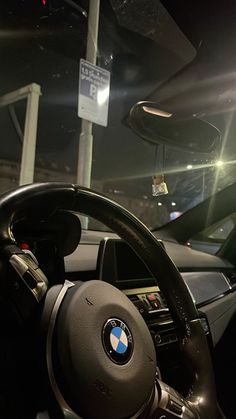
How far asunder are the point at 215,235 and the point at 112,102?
2.06m

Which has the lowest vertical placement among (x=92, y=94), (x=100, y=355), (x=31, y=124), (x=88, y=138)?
(x=100, y=355)

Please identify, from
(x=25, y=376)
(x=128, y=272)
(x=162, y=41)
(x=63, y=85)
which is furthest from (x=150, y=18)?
(x=25, y=376)

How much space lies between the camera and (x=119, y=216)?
2.47 ft

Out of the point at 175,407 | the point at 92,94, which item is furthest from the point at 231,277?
the point at 175,407

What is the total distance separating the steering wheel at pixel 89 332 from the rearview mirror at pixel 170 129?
1.32 meters

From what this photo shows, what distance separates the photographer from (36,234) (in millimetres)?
702

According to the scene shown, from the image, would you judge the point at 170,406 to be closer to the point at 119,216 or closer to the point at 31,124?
the point at 119,216

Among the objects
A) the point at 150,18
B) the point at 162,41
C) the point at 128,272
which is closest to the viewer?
the point at 128,272

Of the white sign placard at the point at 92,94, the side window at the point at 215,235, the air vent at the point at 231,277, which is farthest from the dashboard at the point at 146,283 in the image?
the white sign placard at the point at 92,94

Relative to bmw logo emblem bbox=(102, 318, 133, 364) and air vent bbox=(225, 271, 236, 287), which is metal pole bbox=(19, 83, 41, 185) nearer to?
air vent bbox=(225, 271, 236, 287)

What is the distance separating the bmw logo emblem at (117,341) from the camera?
626mm

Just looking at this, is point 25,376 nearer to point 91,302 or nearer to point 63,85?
point 91,302

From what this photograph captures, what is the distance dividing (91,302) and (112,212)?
0.18 meters

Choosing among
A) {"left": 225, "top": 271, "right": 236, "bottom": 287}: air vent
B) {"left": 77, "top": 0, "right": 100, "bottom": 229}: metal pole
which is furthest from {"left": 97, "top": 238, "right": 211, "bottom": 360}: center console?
{"left": 77, "top": 0, "right": 100, "bottom": 229}: metal pole
